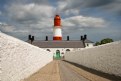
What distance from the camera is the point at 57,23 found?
297ft

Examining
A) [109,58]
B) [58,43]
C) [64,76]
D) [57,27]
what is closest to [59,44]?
[58,43]

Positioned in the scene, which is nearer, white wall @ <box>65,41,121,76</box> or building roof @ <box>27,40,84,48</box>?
white wall @ <box>65,41,121,76</box>

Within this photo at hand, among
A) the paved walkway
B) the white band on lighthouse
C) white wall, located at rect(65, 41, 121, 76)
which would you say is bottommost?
the paved walkway

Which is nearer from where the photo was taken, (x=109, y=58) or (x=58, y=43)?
(x=109, y=58)

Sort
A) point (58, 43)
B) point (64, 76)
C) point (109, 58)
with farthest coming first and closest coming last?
1. point (58, 43)
2. point (109, 58)
3. point (64, 76)

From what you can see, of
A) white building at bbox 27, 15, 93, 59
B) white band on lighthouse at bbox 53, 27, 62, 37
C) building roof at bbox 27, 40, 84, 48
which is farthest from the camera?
building roof at bbox 27, 40, 84, 48

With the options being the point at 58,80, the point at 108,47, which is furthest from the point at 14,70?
the point at 108,47

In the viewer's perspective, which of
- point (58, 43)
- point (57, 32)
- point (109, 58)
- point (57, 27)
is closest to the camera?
point (109, 58)

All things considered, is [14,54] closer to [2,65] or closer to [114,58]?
[2,65]

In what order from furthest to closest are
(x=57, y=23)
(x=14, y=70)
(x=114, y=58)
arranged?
(x=57, y=23), (x=114, y=58), (x=14, y=70)

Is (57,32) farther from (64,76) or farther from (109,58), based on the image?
(64,76)

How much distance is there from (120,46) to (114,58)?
4.47 feet

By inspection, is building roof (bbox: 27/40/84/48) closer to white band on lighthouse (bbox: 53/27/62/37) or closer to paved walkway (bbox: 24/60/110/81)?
white band on lighthouse (bbox: 53/27/62/37)

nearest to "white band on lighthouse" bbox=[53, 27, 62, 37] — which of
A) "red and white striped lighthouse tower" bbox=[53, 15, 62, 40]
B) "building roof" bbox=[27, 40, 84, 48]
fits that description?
"red and white striped lighthouse tower" bbox=[53, 15, 62, 40]
